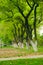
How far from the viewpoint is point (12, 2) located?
25.4 m

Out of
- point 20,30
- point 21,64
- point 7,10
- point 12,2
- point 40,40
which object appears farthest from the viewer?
point 40,40

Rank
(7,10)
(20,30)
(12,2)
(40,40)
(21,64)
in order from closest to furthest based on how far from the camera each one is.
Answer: (21,64) → (12,2) → (7,10) → (20,30) → (40,40)

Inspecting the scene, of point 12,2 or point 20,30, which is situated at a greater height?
point 12,2

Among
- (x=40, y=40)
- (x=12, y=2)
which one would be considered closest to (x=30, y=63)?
(x=12, y=2)

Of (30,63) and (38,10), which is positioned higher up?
(38,10)

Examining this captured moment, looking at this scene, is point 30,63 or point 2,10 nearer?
point 30,63

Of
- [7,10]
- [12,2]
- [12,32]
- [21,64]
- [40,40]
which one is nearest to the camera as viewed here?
[21,64]

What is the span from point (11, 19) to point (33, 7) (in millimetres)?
5406

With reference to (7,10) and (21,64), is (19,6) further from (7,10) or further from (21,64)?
(21,64)

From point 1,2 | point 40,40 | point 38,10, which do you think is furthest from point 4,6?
point 40,40

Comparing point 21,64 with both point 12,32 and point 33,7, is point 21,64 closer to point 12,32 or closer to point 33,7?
point 33,7

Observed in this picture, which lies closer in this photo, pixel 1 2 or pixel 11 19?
pixel 1 2

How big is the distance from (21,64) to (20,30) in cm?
2765

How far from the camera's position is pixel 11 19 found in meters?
31.0
